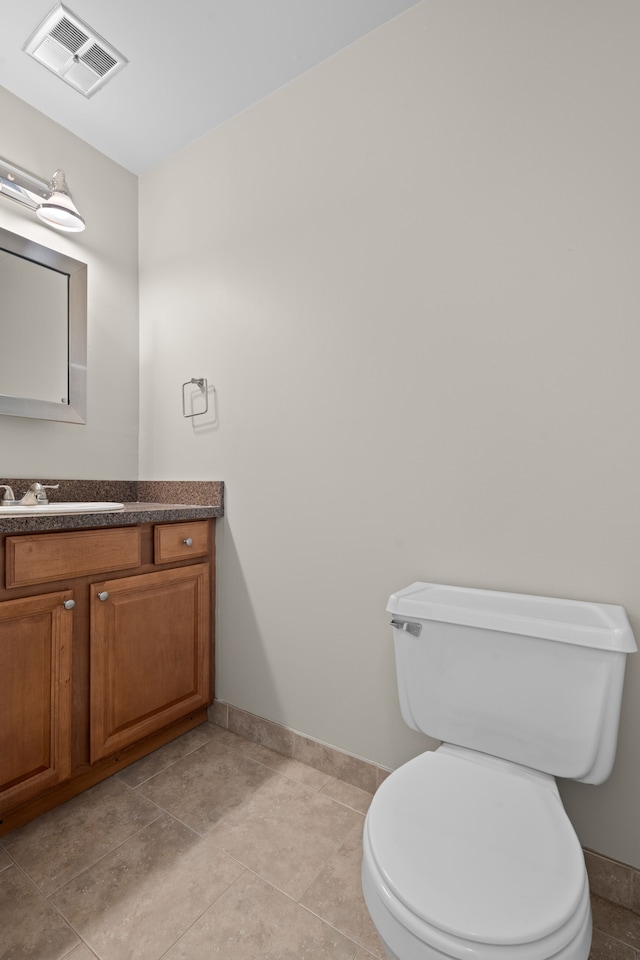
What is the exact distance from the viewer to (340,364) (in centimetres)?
161

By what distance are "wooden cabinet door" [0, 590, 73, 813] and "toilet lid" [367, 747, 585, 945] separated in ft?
3.37

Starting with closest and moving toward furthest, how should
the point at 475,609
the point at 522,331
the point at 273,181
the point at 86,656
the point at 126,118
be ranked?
the point at 475,609 < the point at 522,331 < the point at 86,656 < the point at 273,181 < the point at 126,118

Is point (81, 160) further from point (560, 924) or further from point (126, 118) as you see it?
point (560, 924)

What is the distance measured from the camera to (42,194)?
1812mm

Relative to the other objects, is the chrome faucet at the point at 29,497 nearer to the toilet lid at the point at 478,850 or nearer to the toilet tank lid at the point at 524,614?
the toilet tank lid at the point at 524,614

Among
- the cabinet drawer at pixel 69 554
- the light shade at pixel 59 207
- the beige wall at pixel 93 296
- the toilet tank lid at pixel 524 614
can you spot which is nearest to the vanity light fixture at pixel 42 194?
the light shade at pixel 59 207

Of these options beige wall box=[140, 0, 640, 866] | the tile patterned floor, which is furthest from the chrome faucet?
the tile patterned floor

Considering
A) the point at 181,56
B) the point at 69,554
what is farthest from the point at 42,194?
the point at 69,554

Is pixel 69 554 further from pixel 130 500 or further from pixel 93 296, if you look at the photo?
pixel 93 296

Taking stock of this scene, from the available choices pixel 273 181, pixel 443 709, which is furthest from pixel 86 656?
pixel 273 181

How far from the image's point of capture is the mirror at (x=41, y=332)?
1783 mm

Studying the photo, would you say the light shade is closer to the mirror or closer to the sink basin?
the mirror

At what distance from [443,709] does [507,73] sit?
1.73 metres

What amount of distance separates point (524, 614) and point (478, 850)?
498mm
